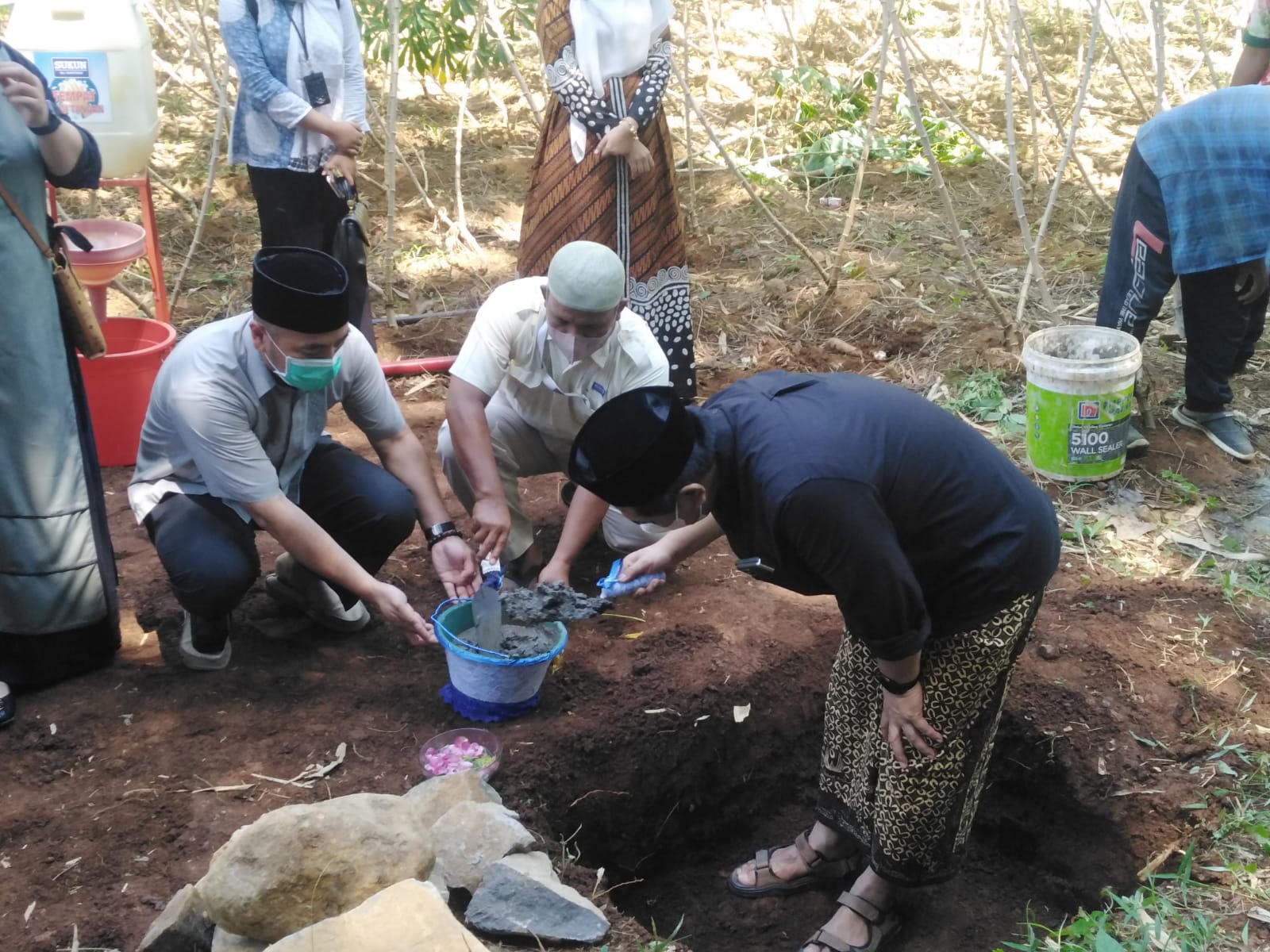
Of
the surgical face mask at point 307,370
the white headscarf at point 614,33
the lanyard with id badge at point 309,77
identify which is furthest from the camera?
the lanyard with id badge at point 309,77

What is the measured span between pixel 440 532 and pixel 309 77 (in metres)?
2.32

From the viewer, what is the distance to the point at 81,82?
4.55 meters

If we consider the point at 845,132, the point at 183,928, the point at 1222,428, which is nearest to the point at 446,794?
the point at 183,928

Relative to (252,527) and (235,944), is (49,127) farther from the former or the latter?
(235,944)

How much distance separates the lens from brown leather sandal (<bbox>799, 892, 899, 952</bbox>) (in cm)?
285

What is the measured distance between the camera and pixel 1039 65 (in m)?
5.00

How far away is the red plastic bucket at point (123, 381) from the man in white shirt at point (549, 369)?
1.39 metres

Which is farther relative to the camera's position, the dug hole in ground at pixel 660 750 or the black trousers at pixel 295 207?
the black trousers at pixel 295 207

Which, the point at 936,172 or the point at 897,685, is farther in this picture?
the point at 936,172

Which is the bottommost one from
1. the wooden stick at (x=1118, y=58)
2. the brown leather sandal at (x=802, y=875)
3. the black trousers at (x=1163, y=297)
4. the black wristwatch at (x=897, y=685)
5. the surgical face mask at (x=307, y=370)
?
the brown leather sandal at (x=802, y=875)

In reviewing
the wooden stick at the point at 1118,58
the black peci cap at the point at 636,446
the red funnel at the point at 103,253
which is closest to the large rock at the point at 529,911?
the black peci cap at the point at 636,446

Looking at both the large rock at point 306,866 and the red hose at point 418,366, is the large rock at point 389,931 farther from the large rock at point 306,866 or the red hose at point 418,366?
the red hose at point 418,366

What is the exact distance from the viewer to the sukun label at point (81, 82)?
14.8 feet

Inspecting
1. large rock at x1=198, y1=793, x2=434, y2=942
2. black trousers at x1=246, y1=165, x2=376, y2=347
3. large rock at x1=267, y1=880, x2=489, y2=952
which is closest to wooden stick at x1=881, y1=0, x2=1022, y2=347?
black trousers at x1=246, y1=165, x2=376, y2=347
